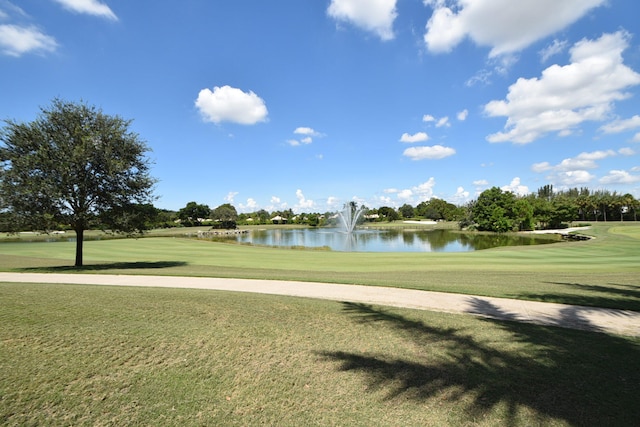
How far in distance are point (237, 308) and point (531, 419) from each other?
578cm

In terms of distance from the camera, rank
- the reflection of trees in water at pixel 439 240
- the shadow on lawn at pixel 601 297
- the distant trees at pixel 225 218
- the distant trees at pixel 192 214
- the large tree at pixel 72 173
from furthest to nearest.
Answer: the distant trees at pixel 192 214 → the distant trees at pixel 225 218 → the reflection of trees in water at pixel 439 240 → the large tree at pixel 72 173 → the shadow on lawn at pixel 601 297

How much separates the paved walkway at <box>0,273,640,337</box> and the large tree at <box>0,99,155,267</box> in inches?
141

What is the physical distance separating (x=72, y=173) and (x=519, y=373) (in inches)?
793

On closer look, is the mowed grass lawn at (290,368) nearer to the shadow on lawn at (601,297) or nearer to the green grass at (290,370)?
the green grass at (290,370)

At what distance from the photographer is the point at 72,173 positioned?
1669cm

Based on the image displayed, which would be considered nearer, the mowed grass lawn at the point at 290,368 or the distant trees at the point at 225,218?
the mowed grass lawn at the point at 290,368

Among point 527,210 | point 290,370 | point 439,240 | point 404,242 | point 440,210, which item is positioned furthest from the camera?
point 440,210

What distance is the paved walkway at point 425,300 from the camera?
26.2 feet

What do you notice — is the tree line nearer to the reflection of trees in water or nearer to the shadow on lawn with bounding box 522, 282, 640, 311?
the shadow on lawn with bounding box 522, 282, 640, 311

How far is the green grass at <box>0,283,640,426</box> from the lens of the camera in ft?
13.0

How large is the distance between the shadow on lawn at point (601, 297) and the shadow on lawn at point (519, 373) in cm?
349

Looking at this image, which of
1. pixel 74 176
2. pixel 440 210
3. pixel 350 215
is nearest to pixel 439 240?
pixel 350 215

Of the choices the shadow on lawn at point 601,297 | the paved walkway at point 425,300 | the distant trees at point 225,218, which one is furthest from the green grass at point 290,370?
the distant trees at point 225,218

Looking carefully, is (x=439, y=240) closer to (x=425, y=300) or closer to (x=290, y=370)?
(x=425, y=300)
